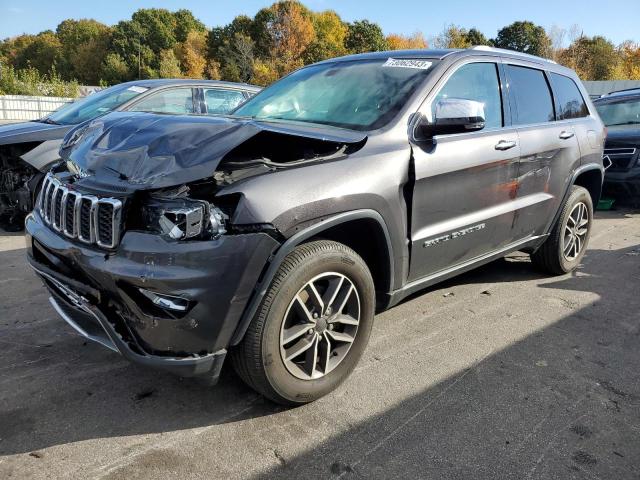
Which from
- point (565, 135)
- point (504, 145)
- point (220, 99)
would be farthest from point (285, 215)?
point (220, 99)

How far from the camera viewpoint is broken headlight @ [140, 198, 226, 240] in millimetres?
2166

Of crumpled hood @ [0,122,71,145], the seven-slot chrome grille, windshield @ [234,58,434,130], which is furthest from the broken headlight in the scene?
crumpled hood @ [0,122,71,145]

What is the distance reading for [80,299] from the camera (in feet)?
8.00

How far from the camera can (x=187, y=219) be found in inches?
85.1

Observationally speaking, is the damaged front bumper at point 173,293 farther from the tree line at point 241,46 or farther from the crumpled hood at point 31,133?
the tree line at point 241,46

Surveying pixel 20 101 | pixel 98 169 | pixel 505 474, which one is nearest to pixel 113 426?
pixel 98 169

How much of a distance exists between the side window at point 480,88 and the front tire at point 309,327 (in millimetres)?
1422

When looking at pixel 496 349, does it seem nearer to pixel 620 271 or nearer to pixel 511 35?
pixel 620 271

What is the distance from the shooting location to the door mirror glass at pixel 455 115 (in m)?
2.92

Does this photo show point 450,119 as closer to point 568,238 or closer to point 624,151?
point 568,238

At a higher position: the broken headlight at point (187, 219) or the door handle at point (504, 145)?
the door handle at point (504, 145)

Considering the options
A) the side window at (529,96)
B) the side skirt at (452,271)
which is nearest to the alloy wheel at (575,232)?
the side skirt at (452,271)

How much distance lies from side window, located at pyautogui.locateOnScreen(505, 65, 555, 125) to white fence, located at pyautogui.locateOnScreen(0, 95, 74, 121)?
23199mm

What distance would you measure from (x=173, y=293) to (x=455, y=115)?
1855 millimetres
